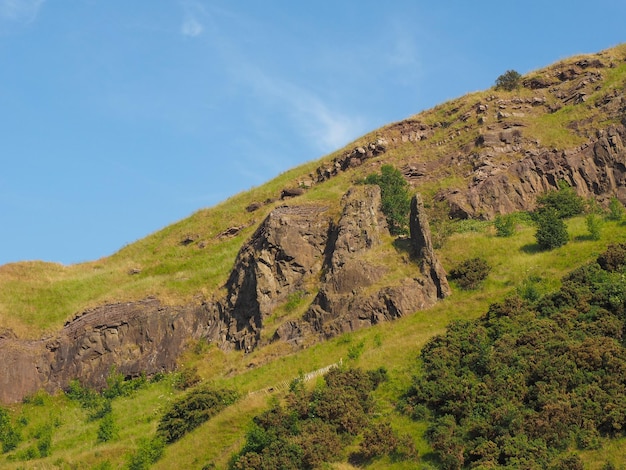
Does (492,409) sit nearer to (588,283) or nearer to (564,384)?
(564,384)

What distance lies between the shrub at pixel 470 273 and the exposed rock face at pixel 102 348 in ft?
53.0

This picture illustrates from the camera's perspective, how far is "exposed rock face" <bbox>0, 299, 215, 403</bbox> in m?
46.7

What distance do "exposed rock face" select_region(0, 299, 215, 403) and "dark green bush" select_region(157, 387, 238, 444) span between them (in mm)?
9835

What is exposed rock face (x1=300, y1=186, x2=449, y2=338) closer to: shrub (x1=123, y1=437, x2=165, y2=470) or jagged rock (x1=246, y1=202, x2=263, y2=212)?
shrub (x1=123, y1=437, x2=165, y2=470)

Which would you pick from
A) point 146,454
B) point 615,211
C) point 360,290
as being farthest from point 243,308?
point 615,211

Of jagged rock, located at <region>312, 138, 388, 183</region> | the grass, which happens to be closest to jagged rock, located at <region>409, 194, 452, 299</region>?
the grass

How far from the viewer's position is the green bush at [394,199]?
164 feet

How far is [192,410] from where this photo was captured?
36250mm

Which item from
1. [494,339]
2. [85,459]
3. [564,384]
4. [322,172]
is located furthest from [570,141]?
[85,459]

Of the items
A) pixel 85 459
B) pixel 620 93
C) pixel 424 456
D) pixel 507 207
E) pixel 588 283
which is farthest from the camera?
pixel 620 93

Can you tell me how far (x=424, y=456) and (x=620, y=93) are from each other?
43813 millimetres

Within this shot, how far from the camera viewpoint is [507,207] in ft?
182

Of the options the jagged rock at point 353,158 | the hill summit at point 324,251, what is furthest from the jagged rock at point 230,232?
the jagged rock at point 353,158

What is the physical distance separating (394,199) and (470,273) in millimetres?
9958
